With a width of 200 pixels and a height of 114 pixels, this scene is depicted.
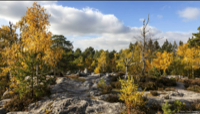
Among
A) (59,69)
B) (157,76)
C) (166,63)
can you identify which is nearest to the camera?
(157,76)

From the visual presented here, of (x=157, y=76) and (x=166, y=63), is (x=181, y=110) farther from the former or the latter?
(x=166, y=63)

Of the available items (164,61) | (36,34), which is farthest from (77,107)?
(164,61)

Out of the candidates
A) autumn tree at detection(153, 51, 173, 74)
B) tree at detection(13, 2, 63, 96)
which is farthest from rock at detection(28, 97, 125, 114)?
autumn tree at detection(153, 51, 173, 74)

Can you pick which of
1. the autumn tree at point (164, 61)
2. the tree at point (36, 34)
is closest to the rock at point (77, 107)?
the tree at point (36, 34)

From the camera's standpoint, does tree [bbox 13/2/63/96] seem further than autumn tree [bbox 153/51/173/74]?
No

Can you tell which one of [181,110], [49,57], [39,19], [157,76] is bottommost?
[181,110]

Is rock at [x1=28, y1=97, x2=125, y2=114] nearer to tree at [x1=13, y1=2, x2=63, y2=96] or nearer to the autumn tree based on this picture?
tree at [x1=13, y1=2, x2=63, y2=96]

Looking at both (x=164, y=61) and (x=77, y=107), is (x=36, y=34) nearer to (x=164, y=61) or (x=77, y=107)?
(x=77, y=107)

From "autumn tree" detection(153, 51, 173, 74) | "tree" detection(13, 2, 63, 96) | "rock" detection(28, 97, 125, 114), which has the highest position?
"tree" detection(13, 2, 63, 96)

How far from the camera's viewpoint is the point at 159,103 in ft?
24.8

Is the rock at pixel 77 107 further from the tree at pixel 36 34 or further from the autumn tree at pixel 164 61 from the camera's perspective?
the autumn tree at pixel 164 61

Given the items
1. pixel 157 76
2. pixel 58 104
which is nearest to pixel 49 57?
pixel 58 104

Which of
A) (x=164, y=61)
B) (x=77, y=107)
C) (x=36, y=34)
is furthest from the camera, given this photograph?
(x=164, y=61)

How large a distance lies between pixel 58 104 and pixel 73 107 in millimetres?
1161
